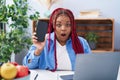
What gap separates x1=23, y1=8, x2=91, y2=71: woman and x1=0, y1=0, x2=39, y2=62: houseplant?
1.19 metres

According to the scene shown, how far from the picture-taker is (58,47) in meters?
1.95

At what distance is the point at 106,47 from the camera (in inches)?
133

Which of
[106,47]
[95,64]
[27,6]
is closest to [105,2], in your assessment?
[106,47]

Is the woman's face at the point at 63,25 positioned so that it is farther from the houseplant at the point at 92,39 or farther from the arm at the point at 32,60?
the houseplant at the point at 92,39

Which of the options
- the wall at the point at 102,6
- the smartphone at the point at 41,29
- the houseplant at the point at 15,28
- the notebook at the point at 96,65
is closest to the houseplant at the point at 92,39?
the wall at the point at 102,6

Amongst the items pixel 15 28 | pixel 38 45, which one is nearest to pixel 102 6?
pixel 15 28

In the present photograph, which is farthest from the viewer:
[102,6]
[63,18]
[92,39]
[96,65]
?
[102,6]

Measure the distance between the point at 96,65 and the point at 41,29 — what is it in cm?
68

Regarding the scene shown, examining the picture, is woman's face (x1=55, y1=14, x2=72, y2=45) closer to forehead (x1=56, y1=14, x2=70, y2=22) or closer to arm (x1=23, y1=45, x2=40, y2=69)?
forehead (x1=56, y1=14, x2=70, y2=22)

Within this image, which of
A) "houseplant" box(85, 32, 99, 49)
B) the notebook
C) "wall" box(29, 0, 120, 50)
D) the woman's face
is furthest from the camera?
"wall" box(29, 0, 120, 50)

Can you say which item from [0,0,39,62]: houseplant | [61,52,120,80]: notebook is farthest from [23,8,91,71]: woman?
[0,0,39,62]: houseplant

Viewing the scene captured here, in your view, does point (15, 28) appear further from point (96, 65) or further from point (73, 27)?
point (96, 65)

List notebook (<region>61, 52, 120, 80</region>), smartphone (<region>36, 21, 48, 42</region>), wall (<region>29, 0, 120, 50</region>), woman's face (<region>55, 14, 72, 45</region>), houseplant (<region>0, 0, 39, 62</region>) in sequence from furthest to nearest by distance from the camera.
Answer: wall (<region>29, 0, 120, 50</region>) → houseplant (<region>0, 0, 39, 62</region>) → woman's face (<region>55, 14, 72, 45</region>) → smartphone (<region>36, 21, 48, 42</region>) → notebook (<region>61, 52, 120, 80</region>)

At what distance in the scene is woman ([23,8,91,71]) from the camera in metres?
1.86
